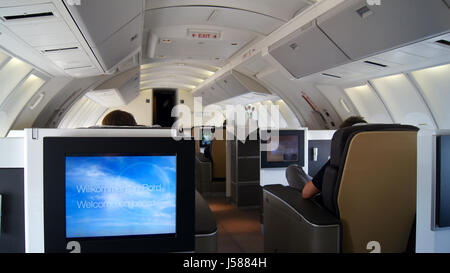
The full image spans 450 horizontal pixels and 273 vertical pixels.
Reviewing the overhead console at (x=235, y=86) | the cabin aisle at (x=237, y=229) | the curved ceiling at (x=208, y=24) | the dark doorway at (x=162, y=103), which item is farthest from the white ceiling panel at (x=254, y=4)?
the dark doorway at (x=162, y=103)

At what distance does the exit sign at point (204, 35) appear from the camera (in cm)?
607

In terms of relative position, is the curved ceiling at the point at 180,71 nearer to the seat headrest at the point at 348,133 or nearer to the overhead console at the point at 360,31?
the overhead console at the point at 360,31

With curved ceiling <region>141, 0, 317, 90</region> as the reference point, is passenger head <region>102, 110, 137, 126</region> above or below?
below

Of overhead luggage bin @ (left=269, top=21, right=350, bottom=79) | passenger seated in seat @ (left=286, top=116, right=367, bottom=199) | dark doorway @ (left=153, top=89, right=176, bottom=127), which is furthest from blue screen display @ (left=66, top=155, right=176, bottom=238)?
dark doorway @ (left=153, top=89, right=176, bottom=127)

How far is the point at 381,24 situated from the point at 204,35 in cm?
376

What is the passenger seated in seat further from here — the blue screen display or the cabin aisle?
the blue screen display

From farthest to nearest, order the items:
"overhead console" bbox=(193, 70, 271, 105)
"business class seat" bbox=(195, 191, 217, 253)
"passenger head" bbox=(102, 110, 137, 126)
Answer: "overhead console" bbox=(193, 70, 271, 105) < "passenger head" bbox=(102, 110, 137, 126) < "business class seat" bbox=(195, 191, 217, 253)

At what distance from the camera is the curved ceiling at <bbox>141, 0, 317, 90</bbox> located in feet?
15.4

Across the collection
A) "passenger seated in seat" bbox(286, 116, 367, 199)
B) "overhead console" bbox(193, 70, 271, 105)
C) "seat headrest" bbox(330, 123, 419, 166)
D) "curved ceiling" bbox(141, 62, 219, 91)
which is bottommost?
"passenger seated in seat" bbox(286, 116, 367, 199)

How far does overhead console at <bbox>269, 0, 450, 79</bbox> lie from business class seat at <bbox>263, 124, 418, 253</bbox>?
51.3 inches

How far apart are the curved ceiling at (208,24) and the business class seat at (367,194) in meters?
2.81

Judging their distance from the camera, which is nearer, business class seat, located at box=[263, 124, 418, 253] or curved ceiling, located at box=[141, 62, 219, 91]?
business class seat, located at box=[263, 124, 418, 253]
